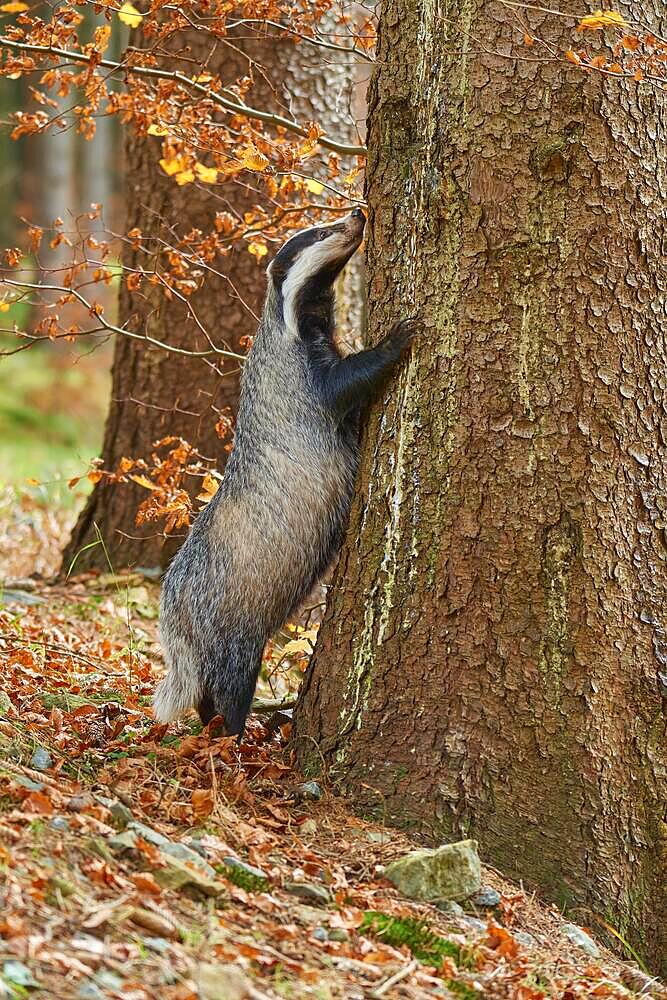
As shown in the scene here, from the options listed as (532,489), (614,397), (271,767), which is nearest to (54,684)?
(271,767)

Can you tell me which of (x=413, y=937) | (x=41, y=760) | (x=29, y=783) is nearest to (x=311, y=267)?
(x=41, y=760)

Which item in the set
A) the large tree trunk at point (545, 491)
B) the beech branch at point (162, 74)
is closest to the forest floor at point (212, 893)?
the large tree trunk at point (545, 491)

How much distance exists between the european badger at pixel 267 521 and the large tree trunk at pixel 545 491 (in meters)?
0.91

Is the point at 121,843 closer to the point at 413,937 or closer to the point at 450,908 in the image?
the point at 413,937

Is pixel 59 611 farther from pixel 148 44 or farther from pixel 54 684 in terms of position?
pixel 148 44

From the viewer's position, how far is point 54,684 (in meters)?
5.20

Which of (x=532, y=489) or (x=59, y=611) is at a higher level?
(x=532, y=489)

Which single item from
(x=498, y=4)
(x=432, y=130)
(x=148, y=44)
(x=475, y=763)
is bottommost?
(x=475, y=763)

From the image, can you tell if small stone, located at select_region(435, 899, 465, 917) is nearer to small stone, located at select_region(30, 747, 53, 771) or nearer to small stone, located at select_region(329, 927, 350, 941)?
small stone, located at select_region(329, 927, 350, 941)

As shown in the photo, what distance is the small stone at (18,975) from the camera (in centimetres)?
262

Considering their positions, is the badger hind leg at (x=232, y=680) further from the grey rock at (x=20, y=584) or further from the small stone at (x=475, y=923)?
the grey rock at (x=20, y=584)

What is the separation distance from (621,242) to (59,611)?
13.6ft

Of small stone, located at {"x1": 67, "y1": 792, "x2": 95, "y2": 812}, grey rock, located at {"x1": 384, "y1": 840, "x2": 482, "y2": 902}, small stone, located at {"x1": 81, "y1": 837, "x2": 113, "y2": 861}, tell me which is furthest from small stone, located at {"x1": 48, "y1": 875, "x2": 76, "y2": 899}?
grey rock, located at {"x1": 384, "y1": 840, "x2": 482, "y2": 902}

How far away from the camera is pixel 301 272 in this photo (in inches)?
203
